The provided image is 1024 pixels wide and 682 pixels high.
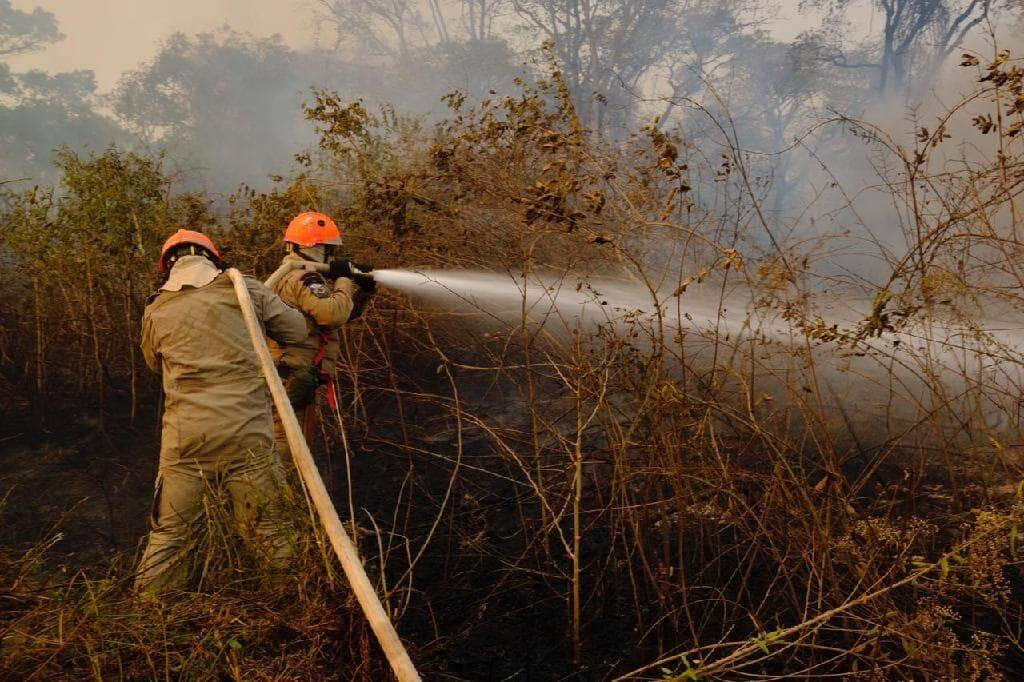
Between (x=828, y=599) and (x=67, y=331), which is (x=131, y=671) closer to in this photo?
A: (x=828, y=599)

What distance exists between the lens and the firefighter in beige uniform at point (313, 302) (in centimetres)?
411

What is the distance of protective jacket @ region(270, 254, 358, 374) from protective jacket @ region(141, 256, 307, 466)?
78cm

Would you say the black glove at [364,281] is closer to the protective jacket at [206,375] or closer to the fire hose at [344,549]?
the protective jacket at [206,375]

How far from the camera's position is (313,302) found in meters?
4.10

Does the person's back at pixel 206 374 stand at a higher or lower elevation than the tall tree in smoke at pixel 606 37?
lower

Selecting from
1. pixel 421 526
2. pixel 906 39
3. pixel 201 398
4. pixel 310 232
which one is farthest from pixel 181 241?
pixel 906 39

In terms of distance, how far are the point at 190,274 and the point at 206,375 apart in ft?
1.52

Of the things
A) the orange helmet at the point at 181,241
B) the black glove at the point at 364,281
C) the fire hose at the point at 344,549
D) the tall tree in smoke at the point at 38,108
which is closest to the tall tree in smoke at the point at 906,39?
the black glove at the point at 364,281

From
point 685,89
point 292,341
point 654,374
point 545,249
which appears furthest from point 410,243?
point 685,89

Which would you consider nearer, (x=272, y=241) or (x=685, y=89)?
(x=272, y=241)

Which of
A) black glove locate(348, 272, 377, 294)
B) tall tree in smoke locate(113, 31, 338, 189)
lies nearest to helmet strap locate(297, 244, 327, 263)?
black glove locate(348, 272, 377, 294)

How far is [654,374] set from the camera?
2805mm

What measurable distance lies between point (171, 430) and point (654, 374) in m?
2.06

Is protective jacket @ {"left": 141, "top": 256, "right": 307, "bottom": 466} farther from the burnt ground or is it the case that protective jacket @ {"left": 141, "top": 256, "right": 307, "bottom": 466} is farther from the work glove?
the work glove
